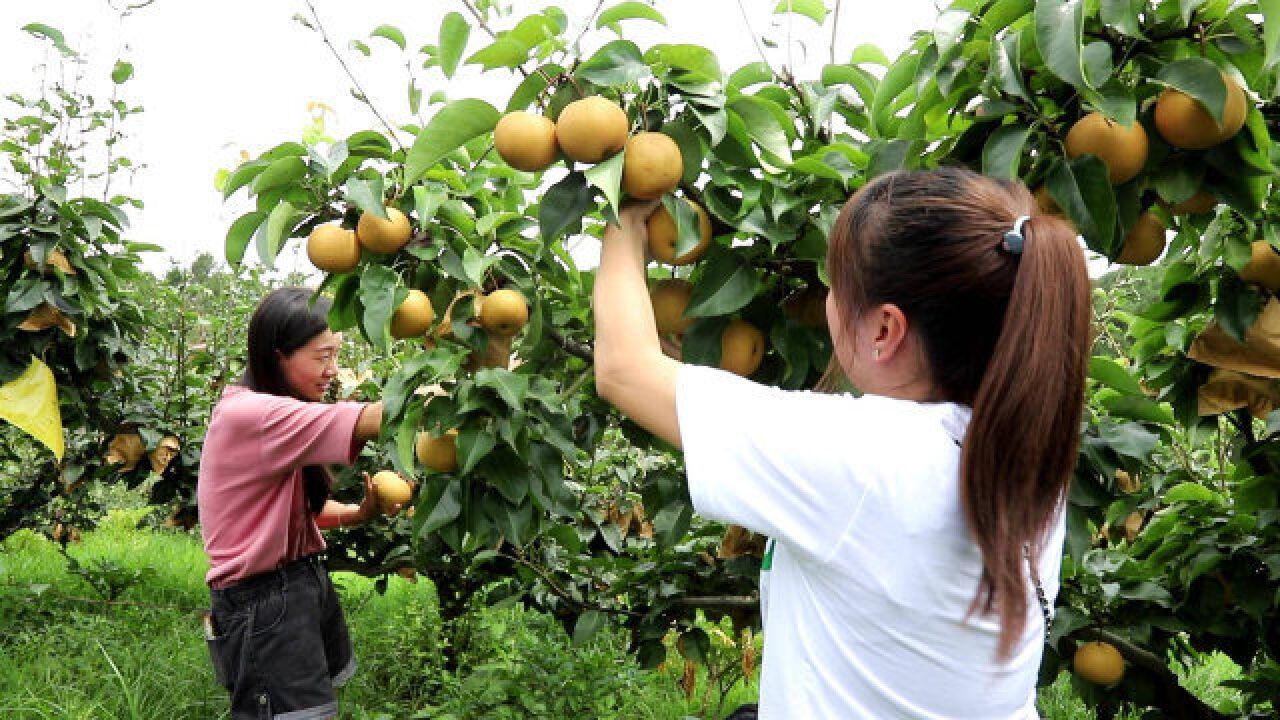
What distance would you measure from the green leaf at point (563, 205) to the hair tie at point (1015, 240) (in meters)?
0.53

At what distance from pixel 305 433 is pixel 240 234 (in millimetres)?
573

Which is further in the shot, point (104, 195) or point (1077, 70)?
point (104, 195)

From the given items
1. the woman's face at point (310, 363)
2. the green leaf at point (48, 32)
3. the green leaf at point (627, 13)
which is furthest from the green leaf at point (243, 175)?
the green leaf at point (48, 32)

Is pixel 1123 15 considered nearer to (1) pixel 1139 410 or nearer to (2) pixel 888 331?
(2) pixel 888 331

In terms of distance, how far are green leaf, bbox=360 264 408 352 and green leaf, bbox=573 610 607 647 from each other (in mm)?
1143

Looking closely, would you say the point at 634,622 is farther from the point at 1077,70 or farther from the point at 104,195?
the point at 104,195

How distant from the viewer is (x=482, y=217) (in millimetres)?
1548

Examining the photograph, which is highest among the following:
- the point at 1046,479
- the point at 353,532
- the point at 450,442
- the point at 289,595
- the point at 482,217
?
the point at 482,217

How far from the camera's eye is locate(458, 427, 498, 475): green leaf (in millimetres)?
1408

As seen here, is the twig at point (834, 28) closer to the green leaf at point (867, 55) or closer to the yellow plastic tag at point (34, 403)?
the green leaf at point (867, 55)

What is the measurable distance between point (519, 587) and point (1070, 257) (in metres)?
2.14

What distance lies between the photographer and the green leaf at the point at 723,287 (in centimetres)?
127

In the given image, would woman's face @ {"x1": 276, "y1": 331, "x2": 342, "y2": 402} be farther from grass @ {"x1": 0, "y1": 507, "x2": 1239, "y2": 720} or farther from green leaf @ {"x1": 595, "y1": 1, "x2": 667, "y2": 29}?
green leaf @ {"x1": 595, "y1": 1, "x2": 667, "y2": 29}

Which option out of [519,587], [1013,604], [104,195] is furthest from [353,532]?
[1013,604]
